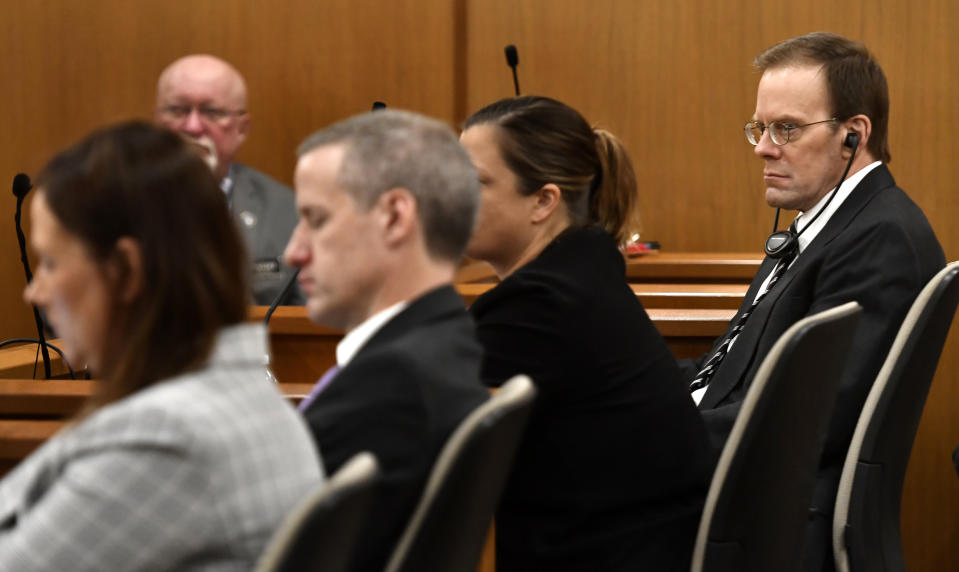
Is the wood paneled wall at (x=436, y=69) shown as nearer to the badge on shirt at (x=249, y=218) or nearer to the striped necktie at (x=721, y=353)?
the badge on shirt at (x=249, y=218)

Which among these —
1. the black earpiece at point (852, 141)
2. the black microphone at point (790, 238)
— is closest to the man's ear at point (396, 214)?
the black microphone at point (790, 238)

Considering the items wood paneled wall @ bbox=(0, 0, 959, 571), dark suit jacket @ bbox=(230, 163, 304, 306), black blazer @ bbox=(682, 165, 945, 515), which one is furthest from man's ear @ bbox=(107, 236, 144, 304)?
wood paneled wall @ bbox=(0, 0, 959, 571)

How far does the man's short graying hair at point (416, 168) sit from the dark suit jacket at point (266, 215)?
204cm

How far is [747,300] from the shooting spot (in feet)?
8.15

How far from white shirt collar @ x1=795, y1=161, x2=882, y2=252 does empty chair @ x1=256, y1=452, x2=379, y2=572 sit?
67.1 inches

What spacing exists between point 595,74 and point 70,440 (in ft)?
11.2

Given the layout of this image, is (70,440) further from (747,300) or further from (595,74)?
(595,74)

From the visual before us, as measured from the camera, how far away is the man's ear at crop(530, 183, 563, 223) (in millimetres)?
1899

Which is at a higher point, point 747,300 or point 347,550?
point 347,550

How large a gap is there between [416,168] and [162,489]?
1.61 ft

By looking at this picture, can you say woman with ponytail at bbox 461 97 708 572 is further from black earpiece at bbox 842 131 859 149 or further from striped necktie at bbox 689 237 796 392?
black earpiece at bbox 842 131 859 149

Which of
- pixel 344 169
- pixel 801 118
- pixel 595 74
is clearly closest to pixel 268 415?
pixel 344 169

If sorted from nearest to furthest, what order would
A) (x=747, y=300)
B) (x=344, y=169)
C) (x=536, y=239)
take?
(x=344, y=169), (x=536, y=239), (x=747, y=300)

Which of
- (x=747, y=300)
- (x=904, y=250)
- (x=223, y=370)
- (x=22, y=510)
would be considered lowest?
(x=747, y=300)
